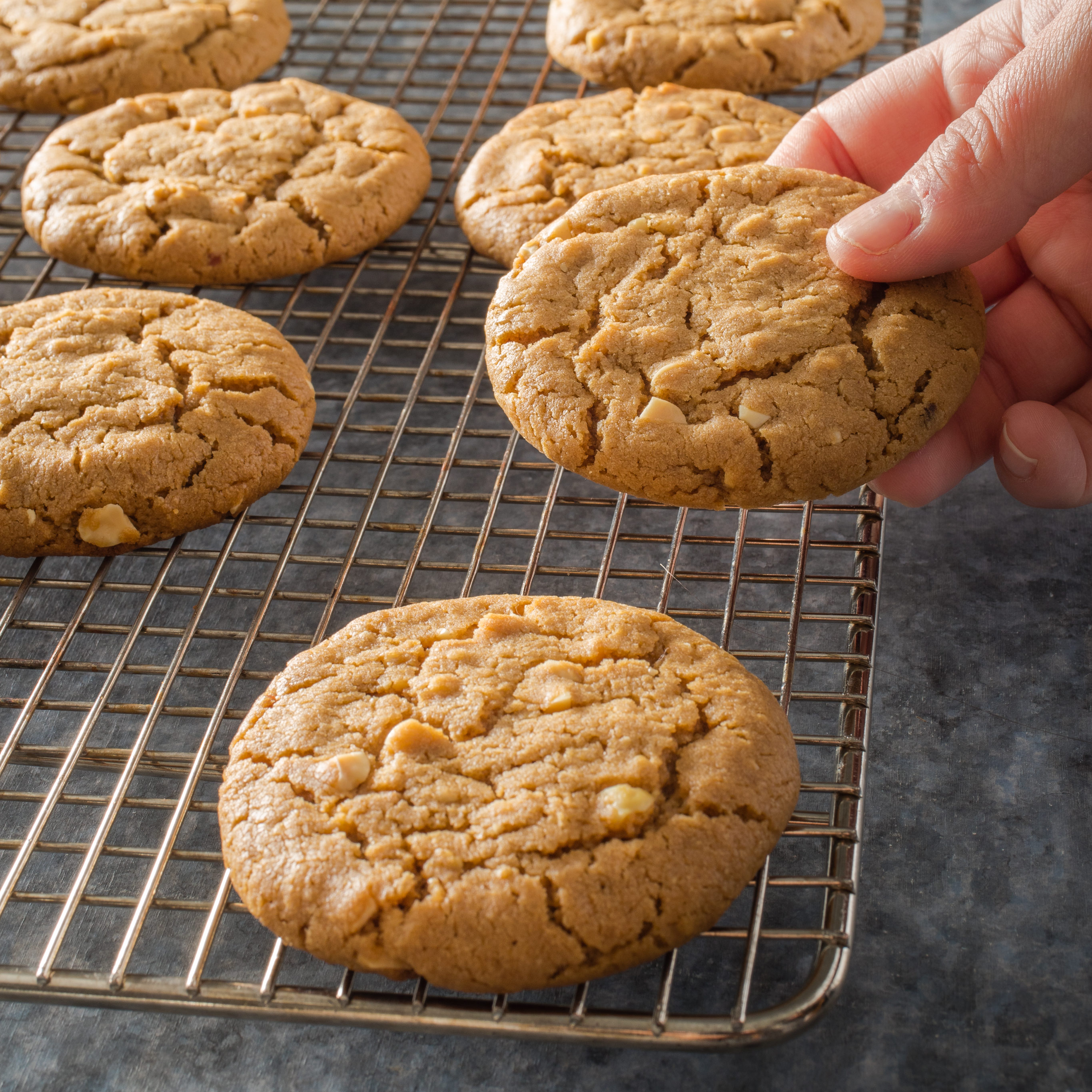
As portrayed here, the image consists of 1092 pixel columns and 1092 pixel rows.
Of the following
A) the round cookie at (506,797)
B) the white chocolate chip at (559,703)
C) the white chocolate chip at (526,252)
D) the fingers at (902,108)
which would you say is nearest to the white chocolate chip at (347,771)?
the round cookie at (506,797)

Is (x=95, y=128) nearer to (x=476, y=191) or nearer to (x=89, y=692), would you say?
(x=476, y=191)

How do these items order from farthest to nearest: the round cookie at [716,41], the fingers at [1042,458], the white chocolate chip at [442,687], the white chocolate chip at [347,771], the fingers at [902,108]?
the round cookie at [716,41]
the fingers at [902,108]
the fingers at [1042,458]
the white chocolate chip at [442,687]
the white chocolate chip at [347,771]

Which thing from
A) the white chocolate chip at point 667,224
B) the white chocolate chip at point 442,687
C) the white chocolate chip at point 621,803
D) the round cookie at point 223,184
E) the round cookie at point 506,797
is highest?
the white chocolate chip at point 667,224

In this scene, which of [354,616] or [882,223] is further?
[354,616]

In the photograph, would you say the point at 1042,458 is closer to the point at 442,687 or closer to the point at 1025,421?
the point at 1025,421

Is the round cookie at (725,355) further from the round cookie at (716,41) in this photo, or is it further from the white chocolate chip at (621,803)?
the round cookie at (716,41)

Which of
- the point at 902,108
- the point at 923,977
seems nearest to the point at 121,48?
the point at 902,108
